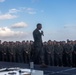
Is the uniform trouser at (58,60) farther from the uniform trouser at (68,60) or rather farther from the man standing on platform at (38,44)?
the man standing on platform at (38,44)

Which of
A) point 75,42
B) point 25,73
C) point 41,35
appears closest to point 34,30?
point 41,35

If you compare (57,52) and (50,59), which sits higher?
(57,52)

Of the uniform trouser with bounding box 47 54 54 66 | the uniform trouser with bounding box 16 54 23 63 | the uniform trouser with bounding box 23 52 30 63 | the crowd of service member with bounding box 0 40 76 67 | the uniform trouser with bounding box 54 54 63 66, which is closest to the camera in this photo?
the crowd of service member with bounding box 0 40 76 67

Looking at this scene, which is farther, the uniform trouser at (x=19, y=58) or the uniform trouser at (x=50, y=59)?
the uniform trouser at (x=19, y=58)

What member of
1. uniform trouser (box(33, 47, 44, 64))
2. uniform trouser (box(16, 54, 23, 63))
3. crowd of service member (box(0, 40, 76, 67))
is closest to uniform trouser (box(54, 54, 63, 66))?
crowd of service member (box(0, 40, 76, 67))

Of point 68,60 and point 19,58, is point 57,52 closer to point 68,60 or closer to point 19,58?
point 68,60

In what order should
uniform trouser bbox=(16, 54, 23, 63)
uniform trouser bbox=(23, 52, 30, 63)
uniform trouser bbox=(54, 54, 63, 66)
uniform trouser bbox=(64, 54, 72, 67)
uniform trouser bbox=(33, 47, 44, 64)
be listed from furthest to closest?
uniform trouser bbox=(16, 54, 23, 63) → uniform trouser bbox=(23, 52, 30, 63) → uniform trouser bbox=(54, 54, 63, 66) → uniform trouser bbox=(64, 54, 72, 67) → uniform trouser bbox=(33, 47, 44, 64)

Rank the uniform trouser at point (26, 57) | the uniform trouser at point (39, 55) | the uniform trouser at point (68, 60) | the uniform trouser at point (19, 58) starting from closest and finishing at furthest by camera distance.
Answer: the uniform trouser at point (39, 55) < the uniform trouser at point (68, 60) < the uniform trouser at point (26, 57) < the uniform trouser at point (19, 58)

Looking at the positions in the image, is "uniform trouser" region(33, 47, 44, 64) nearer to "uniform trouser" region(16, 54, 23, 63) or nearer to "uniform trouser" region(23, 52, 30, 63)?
"uniform trouser" region(23, 52, 30, 63)

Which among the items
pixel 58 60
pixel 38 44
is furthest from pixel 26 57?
pixel 38 44

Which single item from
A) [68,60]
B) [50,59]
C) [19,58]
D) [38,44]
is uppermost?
[38,44]

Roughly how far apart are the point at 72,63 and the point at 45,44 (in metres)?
2.31

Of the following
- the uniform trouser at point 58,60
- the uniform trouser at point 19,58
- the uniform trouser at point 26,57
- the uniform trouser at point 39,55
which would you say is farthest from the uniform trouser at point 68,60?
the uniform trouser at point 39,55

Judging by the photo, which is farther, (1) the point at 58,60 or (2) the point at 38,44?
(1) the point at 58,60
